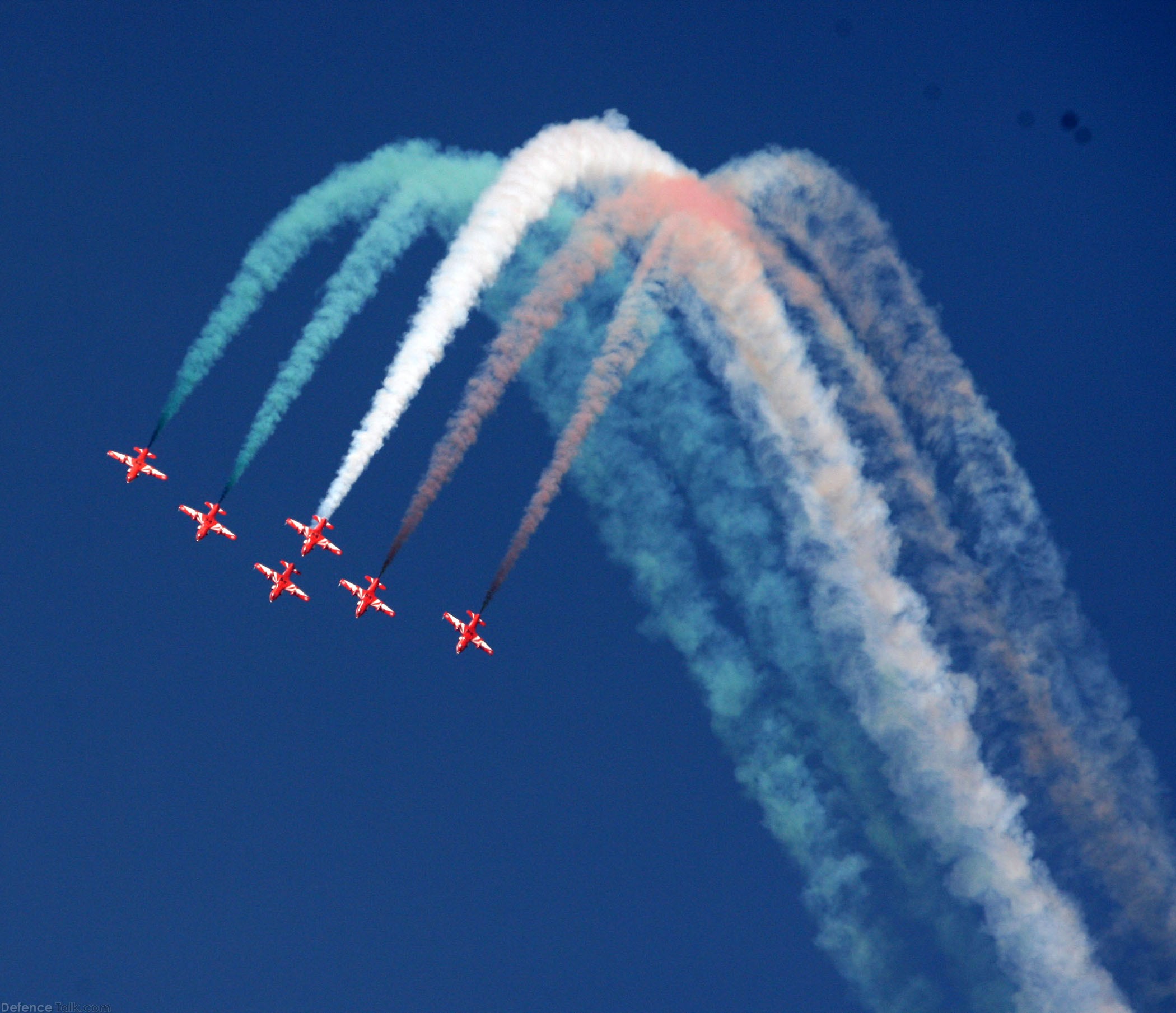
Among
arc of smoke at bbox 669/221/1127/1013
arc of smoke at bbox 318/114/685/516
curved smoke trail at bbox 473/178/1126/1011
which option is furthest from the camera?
arc of smoke at bbox 669/221/1127/1013

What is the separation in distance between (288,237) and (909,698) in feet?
72.0

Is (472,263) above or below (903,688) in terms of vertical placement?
above

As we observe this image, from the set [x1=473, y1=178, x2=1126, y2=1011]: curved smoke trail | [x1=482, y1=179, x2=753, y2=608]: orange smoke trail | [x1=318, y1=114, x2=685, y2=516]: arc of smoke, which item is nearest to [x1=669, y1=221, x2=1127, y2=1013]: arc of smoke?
[x1=473, y1=178, x2=1126, y2=1011]: curved smoke trail

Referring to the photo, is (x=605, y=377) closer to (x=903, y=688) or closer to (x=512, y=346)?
(x=512, y=346)

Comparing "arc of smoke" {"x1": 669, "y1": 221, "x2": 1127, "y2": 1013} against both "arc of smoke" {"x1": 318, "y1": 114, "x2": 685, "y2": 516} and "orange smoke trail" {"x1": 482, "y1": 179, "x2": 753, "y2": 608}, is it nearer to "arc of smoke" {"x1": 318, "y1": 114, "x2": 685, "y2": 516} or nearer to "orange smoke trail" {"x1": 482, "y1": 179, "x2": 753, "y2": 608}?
"orange smoke trail" {"x1": 482, "y1": 179, "x2": 753, "y2": 608}

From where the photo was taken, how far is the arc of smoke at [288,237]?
2165 inches

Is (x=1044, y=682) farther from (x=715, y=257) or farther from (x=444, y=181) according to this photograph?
(x=444, y=181)

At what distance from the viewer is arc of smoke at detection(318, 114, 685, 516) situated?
1989 inches

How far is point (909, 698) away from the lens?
56781mm

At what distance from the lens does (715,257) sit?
54.0 meters

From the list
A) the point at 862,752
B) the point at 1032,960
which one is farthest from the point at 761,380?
the point at 1032,960

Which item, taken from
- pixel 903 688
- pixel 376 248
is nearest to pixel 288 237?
pixel 376 248

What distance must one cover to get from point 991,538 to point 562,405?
12.9 metres

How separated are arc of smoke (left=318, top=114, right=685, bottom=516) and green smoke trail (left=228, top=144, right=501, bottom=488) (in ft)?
10.8
